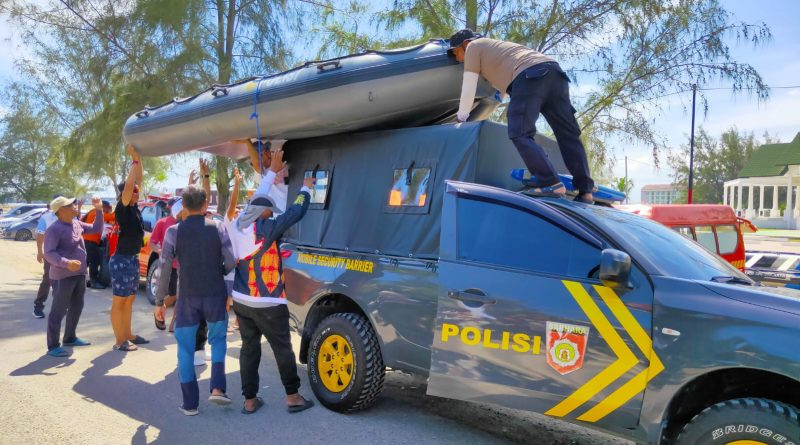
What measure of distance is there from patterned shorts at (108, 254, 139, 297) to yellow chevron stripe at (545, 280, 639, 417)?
15.8 feet

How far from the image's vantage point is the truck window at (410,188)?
4523mm

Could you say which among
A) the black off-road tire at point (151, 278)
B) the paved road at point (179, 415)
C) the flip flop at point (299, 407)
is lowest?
the paved road at point (179, 415)

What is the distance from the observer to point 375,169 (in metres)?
4.93

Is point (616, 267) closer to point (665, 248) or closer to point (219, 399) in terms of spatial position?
point (665, 248)

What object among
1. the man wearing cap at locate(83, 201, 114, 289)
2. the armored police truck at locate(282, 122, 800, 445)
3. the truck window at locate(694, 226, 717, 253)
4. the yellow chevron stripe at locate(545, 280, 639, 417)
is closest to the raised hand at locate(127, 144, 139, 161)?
the armored police truck at locate(282, 122, 800, 445)

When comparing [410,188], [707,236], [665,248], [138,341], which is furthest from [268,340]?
[707,236]

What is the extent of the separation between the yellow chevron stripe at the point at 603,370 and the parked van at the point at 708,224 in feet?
23.5

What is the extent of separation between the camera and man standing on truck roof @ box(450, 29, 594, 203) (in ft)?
14.0

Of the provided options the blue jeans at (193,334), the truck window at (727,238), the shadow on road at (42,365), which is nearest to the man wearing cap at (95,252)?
the shadow on road at (42,365)

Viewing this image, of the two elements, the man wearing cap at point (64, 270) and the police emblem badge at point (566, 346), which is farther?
the man wearing cap at point (64, 270)

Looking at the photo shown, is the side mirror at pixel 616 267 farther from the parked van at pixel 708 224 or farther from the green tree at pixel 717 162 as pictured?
the green tree at pixel 717 162

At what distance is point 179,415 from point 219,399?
304 mm

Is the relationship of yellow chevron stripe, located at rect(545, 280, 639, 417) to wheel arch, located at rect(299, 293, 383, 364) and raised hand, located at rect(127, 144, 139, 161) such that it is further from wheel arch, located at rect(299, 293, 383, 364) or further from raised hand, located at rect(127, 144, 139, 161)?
raised hand, located at rect(127, 144, 139, 161)

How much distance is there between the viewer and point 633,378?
3029mm
